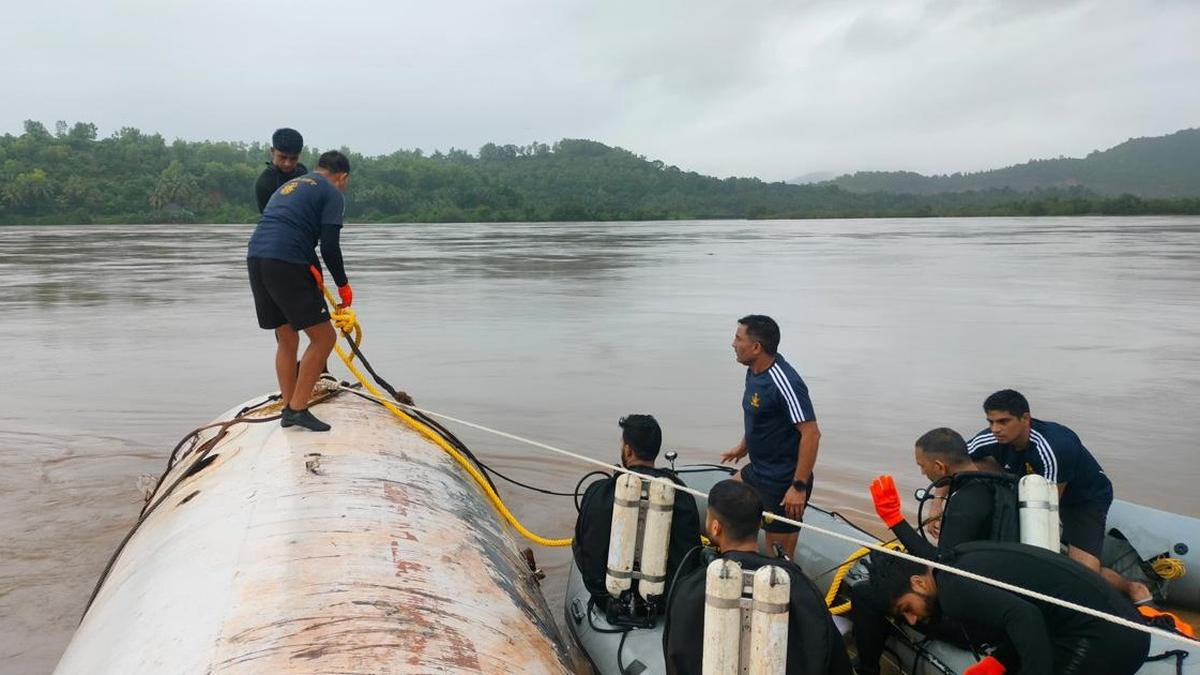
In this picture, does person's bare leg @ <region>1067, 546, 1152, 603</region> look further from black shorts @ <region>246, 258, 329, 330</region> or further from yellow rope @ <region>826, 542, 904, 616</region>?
black shorts @ <region>246, 258, 329, 330</region>

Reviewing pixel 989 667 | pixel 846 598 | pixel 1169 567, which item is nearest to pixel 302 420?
pixel 846 598

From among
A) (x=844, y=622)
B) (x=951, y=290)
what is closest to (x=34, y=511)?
(x=844, y=622)

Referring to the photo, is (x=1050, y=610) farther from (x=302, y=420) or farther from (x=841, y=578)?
(x=302, y=420)

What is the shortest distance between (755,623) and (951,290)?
20.4 metres

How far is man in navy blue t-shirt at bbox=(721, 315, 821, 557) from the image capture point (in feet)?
14.7

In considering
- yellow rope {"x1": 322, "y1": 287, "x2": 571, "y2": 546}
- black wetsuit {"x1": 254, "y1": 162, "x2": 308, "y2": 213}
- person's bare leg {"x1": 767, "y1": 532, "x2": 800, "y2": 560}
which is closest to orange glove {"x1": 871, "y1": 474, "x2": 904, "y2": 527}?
person's bare leg {"x1": 767, "y1": 532, "x2": 800, "y2": 560}

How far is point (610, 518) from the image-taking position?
412 cm

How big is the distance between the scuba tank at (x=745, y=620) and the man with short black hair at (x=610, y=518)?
1.22 meters

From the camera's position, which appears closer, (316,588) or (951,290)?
(316,588)

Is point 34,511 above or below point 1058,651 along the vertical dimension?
below

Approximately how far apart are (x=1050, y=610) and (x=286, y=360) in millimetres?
4163

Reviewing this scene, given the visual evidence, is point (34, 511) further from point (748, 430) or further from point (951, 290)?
point (951, 290)

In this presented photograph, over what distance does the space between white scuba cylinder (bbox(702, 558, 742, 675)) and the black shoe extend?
2635mm

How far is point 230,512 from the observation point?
3574 mm
